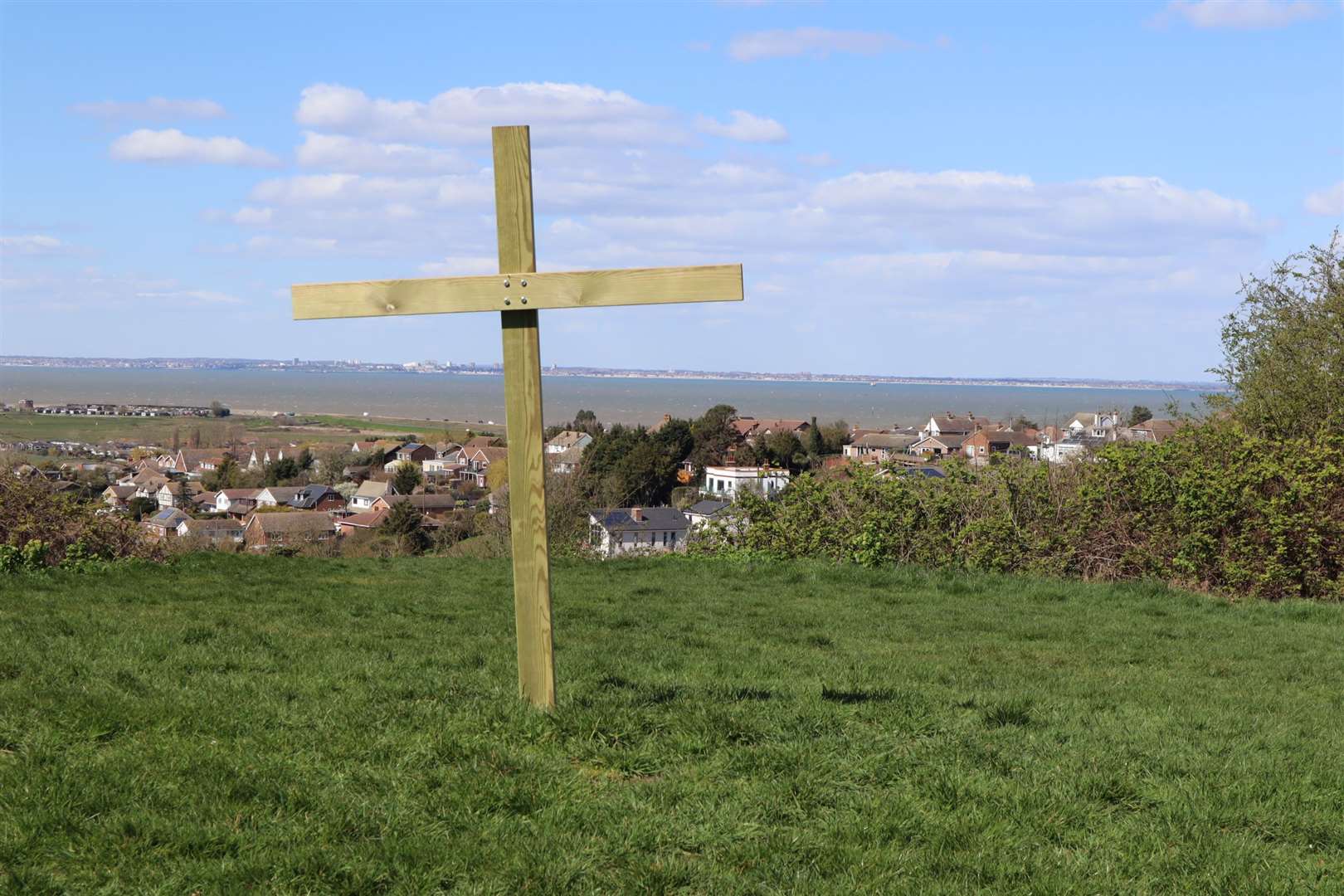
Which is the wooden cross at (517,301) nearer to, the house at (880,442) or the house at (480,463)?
the house at (880,442)

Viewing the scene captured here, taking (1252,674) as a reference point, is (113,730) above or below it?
above

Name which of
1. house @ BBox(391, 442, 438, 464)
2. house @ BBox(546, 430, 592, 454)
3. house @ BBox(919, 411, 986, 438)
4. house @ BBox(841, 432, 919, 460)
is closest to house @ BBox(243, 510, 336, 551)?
house @ BBox(546, 430, 592, 454)

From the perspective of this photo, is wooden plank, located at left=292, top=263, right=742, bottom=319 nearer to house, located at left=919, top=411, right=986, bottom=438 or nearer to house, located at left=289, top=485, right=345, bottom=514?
house, located at left=289, top=485, right=345, bottom=514

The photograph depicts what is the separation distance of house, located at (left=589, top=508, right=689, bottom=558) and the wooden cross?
10904 millimetres

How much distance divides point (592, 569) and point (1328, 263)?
524 inches

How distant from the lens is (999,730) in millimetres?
5453

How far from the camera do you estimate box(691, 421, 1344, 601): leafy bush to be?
12.2 meters

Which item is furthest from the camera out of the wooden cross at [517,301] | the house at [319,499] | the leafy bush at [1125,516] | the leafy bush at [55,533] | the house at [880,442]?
the house at [319,499]

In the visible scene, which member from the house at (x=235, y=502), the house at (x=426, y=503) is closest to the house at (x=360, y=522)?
the house at (x=426, y=503)

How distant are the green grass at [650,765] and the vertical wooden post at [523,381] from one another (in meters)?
0.67

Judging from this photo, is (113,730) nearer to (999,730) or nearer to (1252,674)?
(999,730)

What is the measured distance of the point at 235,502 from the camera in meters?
45.4

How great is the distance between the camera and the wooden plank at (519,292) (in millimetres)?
5000

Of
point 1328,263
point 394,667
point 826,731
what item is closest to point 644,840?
point 826,731
